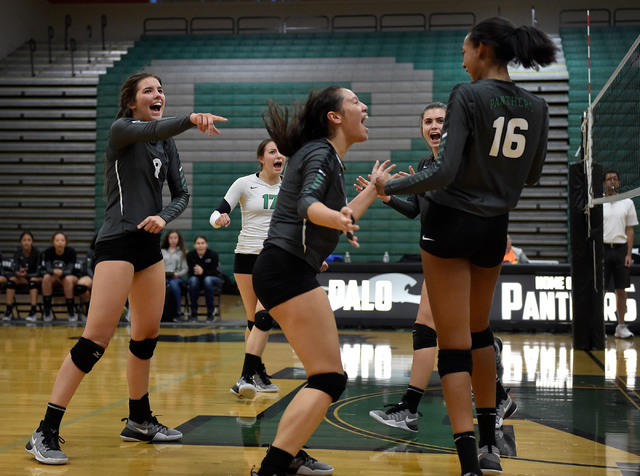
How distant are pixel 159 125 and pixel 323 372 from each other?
1.35 m

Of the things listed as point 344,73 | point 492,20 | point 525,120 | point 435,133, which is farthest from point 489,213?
point 344,73

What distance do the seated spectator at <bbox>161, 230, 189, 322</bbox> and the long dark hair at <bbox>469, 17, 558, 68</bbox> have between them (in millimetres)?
8715

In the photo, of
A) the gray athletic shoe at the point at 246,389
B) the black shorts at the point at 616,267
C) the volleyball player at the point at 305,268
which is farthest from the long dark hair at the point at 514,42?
the black shorts at the point at 616,267

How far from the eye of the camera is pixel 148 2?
1908cm

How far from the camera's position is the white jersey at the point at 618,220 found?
345 inches

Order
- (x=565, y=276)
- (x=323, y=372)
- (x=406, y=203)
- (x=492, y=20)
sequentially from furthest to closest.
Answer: (x=565, y=276) < (x=406, y=203) < (x=492, y=20) < (x=323, y=372)

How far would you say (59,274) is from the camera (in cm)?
1094

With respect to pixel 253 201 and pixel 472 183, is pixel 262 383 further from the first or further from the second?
pixel 472 183

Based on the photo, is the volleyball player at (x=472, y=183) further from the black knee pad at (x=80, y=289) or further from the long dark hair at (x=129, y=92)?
the black knee pad at (x=80, y=289)

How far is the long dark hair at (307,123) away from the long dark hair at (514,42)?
0.63 meters

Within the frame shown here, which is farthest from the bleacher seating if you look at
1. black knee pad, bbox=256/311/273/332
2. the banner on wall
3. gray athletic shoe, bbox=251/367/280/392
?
black knee pad, bbox=256/311/273/332

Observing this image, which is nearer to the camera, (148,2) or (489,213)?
(489,213)

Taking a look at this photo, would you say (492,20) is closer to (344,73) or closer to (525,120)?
(525,120)

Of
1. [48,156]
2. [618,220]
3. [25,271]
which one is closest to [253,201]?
[618,220]
